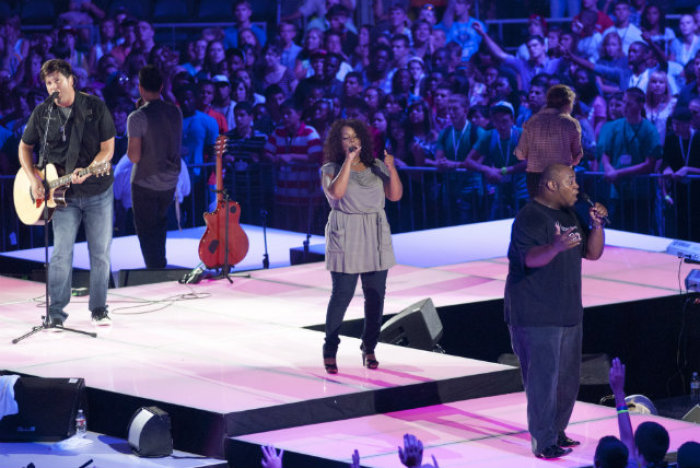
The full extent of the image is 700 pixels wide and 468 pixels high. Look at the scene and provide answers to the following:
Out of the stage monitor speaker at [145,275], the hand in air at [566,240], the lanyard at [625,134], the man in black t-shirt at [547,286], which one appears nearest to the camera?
the hand in air at [566,240]

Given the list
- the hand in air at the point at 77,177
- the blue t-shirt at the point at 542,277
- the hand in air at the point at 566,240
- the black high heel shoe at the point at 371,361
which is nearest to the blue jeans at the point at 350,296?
the black high heel shoe at the point at 371,361

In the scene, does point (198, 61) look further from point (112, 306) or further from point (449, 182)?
point (112, 306)

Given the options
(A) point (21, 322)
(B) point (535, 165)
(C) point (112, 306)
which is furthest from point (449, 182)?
(A) point (21, 322)

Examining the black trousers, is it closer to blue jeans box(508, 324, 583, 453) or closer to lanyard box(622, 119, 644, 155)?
lanyard box(622, 119, 644, 155)

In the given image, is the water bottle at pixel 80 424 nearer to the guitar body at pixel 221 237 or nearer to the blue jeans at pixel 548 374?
the blue jeans at pixel 548 374

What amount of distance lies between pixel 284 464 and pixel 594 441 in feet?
4.49

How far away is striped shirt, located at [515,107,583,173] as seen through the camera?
777 cm

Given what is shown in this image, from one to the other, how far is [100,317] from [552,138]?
10.1 ft

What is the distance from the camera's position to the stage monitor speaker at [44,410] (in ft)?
18.4

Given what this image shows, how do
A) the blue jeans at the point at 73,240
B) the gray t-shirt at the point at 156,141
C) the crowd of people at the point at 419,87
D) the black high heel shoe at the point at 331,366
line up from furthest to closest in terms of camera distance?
the crowd of people at the point at 419,87 → the gray t-shirt at the point at 156,141 → the blue jeans at the point at 73,240 → the black high heel shoe at the point at 331,366

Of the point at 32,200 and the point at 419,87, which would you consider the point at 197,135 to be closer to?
the point at 419,87

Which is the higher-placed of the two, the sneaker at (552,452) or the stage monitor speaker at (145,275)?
the stage monitor speaker at (145,275)

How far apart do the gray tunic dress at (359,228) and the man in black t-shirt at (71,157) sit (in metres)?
1.46

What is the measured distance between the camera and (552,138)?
25.5 feet
